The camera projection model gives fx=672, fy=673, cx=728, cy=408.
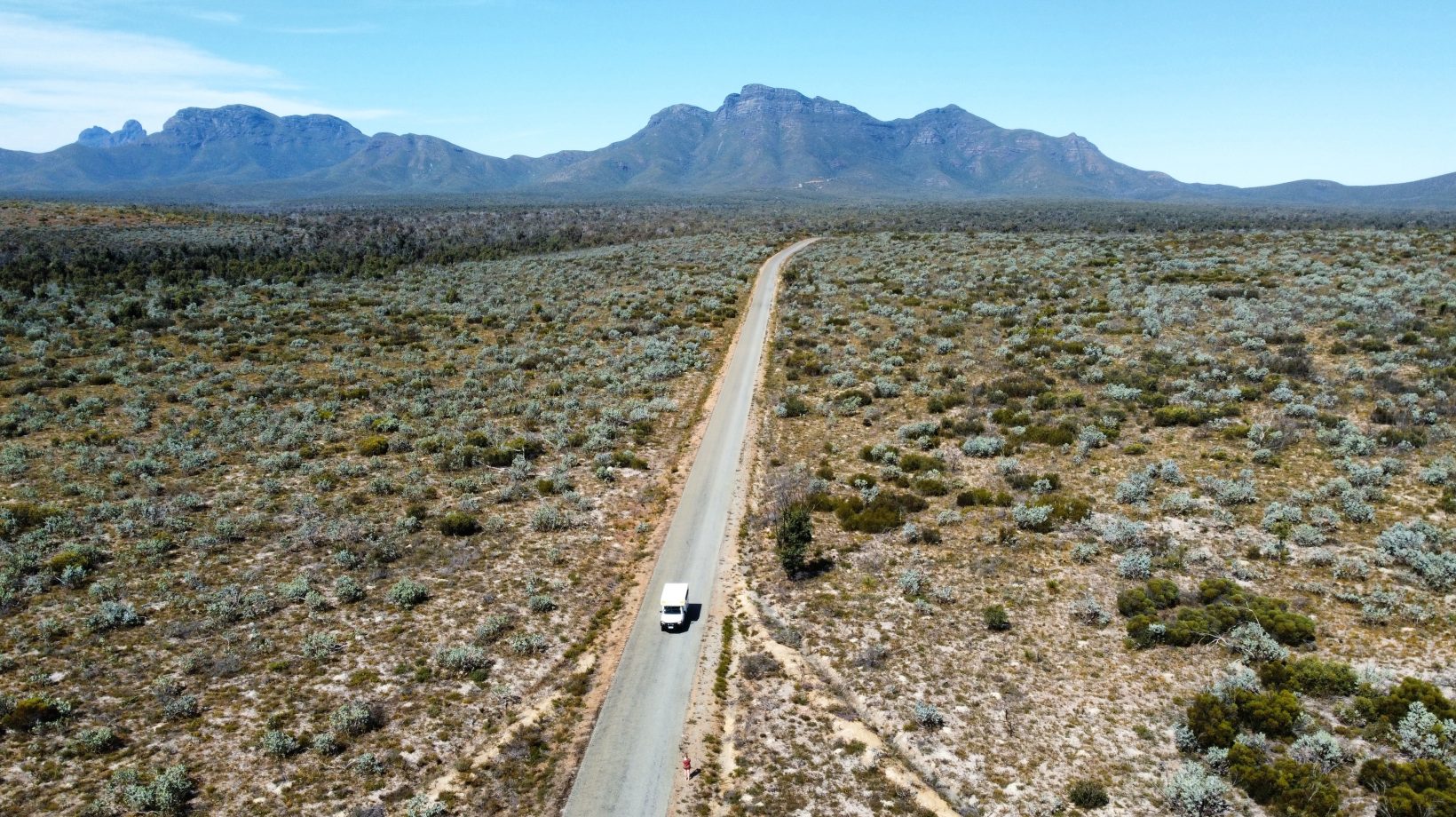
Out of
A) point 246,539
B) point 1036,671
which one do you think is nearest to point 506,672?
point 246,539

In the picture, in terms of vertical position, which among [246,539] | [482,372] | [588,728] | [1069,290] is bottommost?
[588,728]

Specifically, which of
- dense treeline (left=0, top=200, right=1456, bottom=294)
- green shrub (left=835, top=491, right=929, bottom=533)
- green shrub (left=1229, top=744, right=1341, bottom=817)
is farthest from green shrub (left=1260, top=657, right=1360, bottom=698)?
dense treeline (left=0, top=200, right=1456, bottom=294)

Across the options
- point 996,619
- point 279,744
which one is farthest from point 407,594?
point 996,619

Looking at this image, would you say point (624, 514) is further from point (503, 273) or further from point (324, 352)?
point (503, 273)

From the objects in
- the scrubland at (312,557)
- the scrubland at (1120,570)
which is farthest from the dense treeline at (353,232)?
the scrubland at (1120,570)

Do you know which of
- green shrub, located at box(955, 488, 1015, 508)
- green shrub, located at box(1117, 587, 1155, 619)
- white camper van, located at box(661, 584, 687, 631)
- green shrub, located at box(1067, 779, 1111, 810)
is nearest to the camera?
green shrub, located at box(1067, 779, 1111, 810)

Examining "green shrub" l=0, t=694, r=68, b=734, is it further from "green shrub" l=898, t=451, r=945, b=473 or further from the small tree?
"green shrub" l=898, t=451, r=945, b=473
